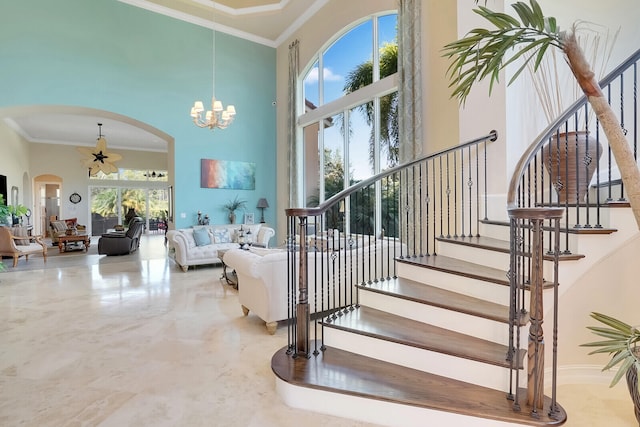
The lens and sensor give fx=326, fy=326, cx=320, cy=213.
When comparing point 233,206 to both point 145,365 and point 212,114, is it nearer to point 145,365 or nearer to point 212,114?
point 212,114

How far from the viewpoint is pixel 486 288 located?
259cm

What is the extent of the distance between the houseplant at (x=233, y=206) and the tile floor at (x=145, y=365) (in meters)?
3.49

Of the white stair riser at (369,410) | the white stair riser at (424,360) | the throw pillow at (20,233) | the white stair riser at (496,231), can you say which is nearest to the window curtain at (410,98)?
the white stair riser at (496,231)

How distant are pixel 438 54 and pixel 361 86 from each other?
216 cm

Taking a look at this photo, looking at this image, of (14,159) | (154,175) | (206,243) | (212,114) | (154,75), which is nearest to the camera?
(212,114)

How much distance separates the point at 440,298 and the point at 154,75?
7.92 metres

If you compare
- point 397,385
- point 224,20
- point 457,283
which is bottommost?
point 397,385

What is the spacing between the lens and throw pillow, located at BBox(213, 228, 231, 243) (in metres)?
7.56

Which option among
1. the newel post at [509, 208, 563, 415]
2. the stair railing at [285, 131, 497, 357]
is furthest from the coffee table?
the newel post at [509, 208, 563, 415]

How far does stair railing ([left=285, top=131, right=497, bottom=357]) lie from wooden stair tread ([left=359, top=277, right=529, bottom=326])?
214 mm

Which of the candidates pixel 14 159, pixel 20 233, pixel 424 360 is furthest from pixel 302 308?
pixel 14 159

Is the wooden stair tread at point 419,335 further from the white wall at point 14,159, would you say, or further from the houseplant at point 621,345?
the white wall at point 14,159

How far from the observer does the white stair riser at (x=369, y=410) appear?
1898 mm

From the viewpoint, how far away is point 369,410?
206cm
